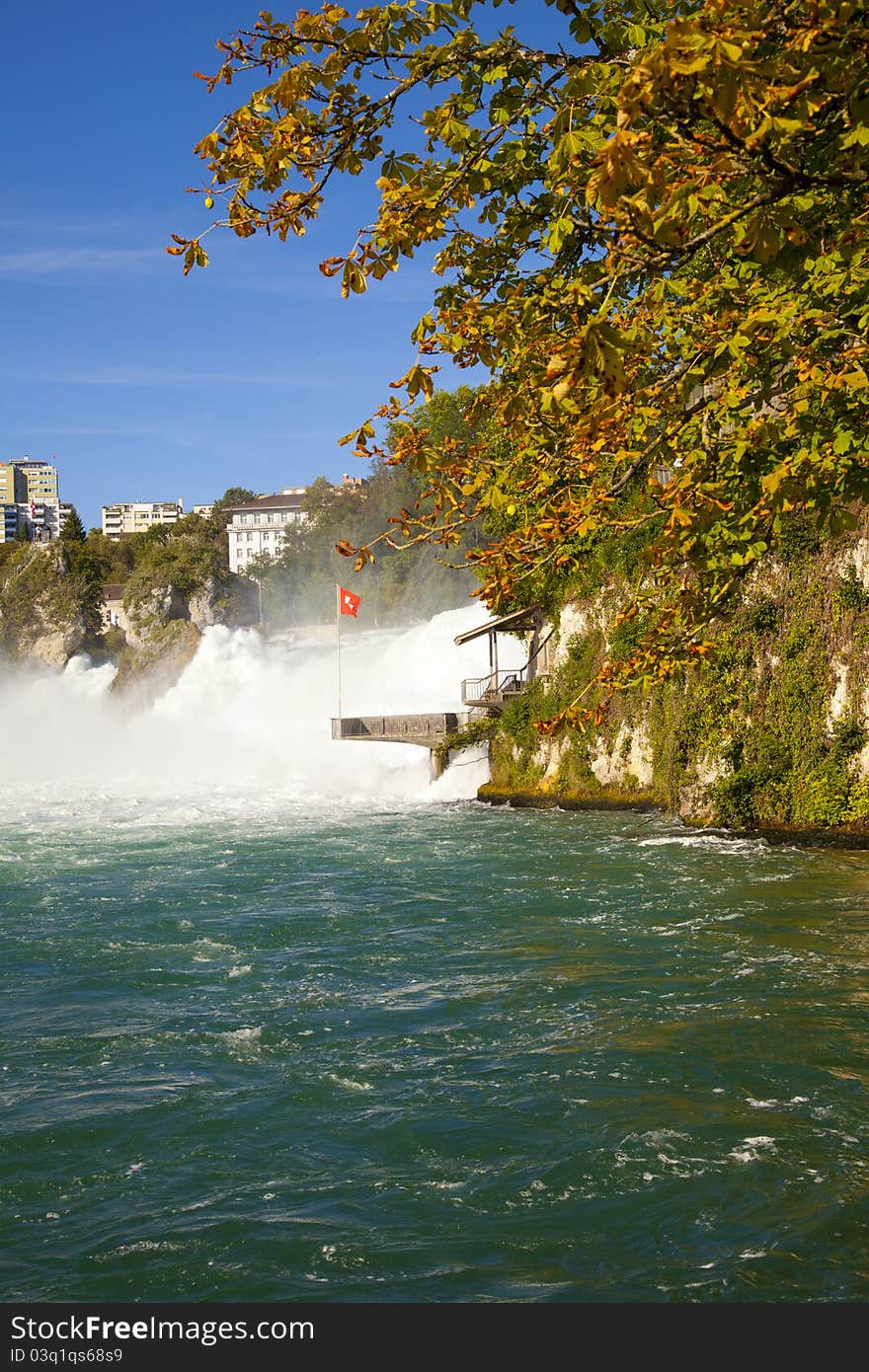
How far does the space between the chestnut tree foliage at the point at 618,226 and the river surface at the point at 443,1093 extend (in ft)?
9.44

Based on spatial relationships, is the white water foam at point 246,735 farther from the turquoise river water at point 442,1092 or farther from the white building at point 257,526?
the white building at point 257,526

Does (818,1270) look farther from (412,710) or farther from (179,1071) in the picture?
(412,710)

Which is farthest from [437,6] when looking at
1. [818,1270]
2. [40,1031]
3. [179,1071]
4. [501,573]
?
[40,1031]

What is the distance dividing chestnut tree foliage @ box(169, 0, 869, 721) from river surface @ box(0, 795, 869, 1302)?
2.88 m

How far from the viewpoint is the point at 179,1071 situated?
9703 millimetres

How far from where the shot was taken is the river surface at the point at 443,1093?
6.61 m

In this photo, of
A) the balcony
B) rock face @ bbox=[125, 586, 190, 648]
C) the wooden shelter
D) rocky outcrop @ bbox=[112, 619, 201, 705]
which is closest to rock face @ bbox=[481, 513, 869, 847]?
the balcony

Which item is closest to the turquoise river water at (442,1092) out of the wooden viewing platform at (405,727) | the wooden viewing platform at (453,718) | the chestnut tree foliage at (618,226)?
the chestnut tree foliage at (618,226)

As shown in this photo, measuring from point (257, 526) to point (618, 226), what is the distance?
13819 centimetres

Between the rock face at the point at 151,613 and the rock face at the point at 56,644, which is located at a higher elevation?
the rock face at the point at 151,613

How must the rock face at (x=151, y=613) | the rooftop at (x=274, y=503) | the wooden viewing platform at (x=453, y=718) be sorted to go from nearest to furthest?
1. the wooden viewing platform at (x=453, y=718)
2. the rock face at (x=151, y=613)
3. the rooftop at (x=274, y=503)

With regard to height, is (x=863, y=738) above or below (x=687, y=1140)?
above

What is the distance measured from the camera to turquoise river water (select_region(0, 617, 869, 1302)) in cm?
661

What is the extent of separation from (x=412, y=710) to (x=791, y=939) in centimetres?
2925
